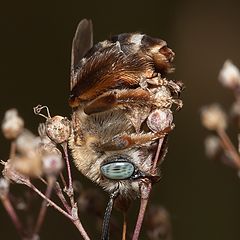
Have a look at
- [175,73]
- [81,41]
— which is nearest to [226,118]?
[81,41]

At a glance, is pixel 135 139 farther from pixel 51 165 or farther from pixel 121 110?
pixel 51 165

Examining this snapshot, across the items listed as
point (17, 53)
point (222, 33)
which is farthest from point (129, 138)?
point (17, 53)

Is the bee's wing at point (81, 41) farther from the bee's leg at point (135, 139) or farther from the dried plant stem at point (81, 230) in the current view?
the dried plant stem at point (81, 230)

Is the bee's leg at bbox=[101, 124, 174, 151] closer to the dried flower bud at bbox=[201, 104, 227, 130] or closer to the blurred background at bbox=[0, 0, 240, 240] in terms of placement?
the dried flower bud at bbox=[201, 104, 227, 130]

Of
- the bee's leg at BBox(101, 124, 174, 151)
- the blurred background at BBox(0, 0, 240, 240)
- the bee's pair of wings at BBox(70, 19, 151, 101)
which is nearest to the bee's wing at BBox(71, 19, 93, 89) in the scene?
the bee's pair of wings at BBox(70, 19, 151, 101)

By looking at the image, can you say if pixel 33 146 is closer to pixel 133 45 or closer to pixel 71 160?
pixel 71 160

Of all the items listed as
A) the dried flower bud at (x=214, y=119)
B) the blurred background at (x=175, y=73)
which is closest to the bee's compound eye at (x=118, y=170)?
the dried flower bud at (x=214, y=119)
